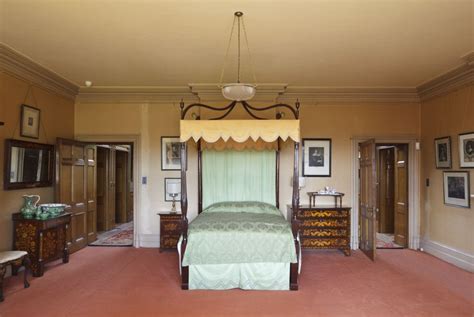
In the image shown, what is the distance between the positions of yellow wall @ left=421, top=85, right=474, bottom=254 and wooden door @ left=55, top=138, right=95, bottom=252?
21.6 ft

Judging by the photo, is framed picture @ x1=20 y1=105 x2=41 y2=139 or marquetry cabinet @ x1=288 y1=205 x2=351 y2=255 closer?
framed picture @ x1=20 y1=105 x2=41 y2=139

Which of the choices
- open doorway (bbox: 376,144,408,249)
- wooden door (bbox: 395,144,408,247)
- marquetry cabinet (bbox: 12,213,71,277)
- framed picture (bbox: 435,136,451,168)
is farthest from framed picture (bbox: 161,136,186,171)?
framed picture (bbox: 435,136,451,168)

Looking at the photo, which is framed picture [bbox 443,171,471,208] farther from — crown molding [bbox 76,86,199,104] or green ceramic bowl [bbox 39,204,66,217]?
green ceramic bowl [bbox 39,204,66,217]

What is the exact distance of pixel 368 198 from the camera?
18.7 feet

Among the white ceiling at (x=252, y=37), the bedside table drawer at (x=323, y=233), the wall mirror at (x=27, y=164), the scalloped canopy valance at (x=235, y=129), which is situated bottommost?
the bedside table drawer at (x=323, y=233)

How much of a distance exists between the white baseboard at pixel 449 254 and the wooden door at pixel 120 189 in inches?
308

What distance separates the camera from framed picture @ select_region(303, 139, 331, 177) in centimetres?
638

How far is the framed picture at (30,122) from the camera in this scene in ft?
16.0

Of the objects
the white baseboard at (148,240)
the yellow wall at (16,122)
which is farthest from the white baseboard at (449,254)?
the yellow wall at (16,122)

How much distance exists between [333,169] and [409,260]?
2.05m

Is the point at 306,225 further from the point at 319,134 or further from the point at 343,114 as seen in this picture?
the point at 343,114

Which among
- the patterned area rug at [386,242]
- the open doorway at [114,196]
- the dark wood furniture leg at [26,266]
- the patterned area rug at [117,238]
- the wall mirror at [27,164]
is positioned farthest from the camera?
the open doorway at [114,196]

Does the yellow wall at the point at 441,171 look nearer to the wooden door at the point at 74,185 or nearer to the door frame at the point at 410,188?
the door frame at the point at 410,188

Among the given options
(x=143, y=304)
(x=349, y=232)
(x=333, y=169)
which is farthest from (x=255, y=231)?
(x=333, y=169)
